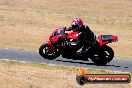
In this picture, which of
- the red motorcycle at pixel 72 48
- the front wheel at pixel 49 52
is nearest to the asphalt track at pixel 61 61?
the front wheel at pixel 49 52

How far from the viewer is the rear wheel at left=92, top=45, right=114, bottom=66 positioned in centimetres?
2053

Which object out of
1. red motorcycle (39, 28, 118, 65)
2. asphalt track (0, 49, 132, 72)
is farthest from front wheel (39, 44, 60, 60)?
asphalt track (0, 49, 132, 72)

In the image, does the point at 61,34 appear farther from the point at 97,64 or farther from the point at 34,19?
the point at 34,19

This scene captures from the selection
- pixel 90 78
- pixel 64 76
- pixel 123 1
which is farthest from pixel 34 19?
pixel 90 78

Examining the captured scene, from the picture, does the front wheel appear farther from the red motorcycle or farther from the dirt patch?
the dirt patch

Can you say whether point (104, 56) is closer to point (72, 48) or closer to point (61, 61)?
point (72, 48)

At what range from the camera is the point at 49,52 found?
20.9m

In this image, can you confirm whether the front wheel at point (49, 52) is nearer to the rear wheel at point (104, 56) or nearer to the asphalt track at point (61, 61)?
the asphalt track at point (61, 61)

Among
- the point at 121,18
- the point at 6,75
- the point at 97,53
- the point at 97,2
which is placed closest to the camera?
the point at 6,75

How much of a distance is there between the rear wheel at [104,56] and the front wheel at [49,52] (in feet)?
6.02

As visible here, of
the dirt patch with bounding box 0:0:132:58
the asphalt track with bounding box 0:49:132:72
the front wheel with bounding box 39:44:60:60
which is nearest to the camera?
the asphalt track with bounding box 0:49:132:72

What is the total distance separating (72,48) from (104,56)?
1.56 meters

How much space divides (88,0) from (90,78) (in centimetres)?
4294

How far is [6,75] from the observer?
17.1 m
